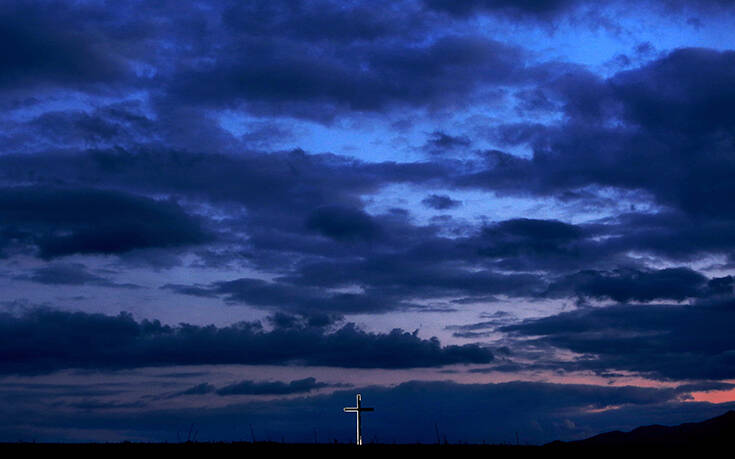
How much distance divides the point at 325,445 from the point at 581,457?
13360 mm

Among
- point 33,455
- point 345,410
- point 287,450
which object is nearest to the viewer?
point 33,455

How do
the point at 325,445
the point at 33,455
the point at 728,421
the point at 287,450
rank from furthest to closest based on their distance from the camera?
the point at 728,421 < the point at 325,445 < the point at 287,450 < the point at 33,455

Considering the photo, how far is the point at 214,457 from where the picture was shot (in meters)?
37.5

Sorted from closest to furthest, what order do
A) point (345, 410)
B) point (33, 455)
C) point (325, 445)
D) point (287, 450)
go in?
point (33, 455), point (287, 450), point (325, 445), point (345, 410)

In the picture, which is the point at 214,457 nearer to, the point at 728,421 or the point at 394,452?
the point at 394,452

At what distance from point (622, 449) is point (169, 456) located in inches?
967

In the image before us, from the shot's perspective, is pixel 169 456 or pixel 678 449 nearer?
pixel 169 456

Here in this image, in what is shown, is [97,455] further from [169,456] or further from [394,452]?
Answer: [394,452]

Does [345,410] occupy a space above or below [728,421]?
above

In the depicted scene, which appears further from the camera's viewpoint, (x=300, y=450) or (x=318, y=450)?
(x=318, y=450)

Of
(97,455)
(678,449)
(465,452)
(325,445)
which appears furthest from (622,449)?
(97,455)

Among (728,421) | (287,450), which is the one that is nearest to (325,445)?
(287,450)

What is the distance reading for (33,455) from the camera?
3722 cm

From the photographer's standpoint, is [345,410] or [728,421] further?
[728,421]
